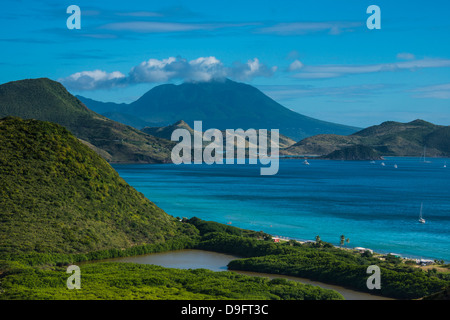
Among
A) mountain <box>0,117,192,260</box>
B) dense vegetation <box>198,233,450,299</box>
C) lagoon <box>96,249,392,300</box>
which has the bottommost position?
lagoon <box>96,249,392,300</box>

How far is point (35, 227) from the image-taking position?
144 feet

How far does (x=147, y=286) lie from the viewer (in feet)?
103

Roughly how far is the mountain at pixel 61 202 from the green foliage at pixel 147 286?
762 centimetres

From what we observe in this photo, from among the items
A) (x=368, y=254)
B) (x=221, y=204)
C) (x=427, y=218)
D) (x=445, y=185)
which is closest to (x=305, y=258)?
(x=368, y=254)

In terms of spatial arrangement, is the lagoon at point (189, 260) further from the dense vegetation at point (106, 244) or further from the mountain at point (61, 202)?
the mountain at point (61, 202)

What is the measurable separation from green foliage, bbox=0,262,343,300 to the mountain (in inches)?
300

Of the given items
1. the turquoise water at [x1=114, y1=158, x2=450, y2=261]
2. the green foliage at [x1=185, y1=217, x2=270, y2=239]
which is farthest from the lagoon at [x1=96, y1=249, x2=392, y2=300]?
the turquoise water at [x1=114, y1=158, x2=450, y2=261]

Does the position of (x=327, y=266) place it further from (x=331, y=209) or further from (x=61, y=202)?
(x=331, y=209)

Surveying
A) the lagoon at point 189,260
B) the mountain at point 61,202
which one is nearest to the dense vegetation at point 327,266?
the lagoon at point 189,260

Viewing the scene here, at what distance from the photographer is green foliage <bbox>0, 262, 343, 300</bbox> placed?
28828 millimetres

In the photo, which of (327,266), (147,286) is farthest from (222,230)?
(147,286)

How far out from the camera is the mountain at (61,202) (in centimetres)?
4338

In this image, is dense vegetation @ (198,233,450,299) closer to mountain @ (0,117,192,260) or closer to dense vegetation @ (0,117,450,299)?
dense vegetation @ (0,117,450,299)

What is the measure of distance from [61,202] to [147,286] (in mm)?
20339
